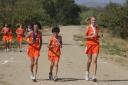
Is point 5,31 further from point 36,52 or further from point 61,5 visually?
point 61,5

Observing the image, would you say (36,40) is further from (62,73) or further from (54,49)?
(62,73)

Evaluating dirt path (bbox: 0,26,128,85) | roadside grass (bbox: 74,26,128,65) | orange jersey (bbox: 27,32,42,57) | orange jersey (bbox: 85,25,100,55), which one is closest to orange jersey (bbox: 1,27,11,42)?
roadside grass (bbox: 74,26,128,65)

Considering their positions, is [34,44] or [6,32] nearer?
[34,44]

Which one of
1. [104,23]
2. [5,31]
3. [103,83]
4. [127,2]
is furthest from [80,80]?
[104,23]

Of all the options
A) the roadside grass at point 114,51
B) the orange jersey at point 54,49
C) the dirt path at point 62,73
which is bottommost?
the roadside grass at point 114,51

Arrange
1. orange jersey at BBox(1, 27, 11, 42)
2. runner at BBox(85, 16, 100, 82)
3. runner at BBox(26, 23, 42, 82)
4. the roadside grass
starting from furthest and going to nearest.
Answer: orange jersey at BBox(1, 27, 11, 42), the roadside grass, runner at BBox(85, 16, 100, 82), runner at BBox(26, 23, 42, 82)

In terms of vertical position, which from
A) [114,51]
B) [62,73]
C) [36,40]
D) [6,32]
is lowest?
[114,51]

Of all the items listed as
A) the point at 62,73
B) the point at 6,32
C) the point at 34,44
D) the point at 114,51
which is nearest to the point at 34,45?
the point at 34,44

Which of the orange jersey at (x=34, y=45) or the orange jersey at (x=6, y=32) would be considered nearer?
the orange jersey at (x=34, y=45)

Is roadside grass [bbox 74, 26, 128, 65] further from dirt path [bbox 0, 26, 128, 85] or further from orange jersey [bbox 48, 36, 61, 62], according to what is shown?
orange jersey [bbox 48, 36, 61, 62]

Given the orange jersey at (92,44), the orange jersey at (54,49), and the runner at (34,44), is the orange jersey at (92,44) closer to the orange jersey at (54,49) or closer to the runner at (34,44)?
the orange jersey at (54,49)

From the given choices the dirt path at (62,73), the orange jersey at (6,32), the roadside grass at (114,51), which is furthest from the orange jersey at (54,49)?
the orange jersey at (6,32)

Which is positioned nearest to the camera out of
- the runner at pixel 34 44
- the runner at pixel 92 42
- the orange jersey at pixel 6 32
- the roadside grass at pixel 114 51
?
the runner at pixel 34 44

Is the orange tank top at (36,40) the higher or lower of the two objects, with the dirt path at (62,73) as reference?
higher
